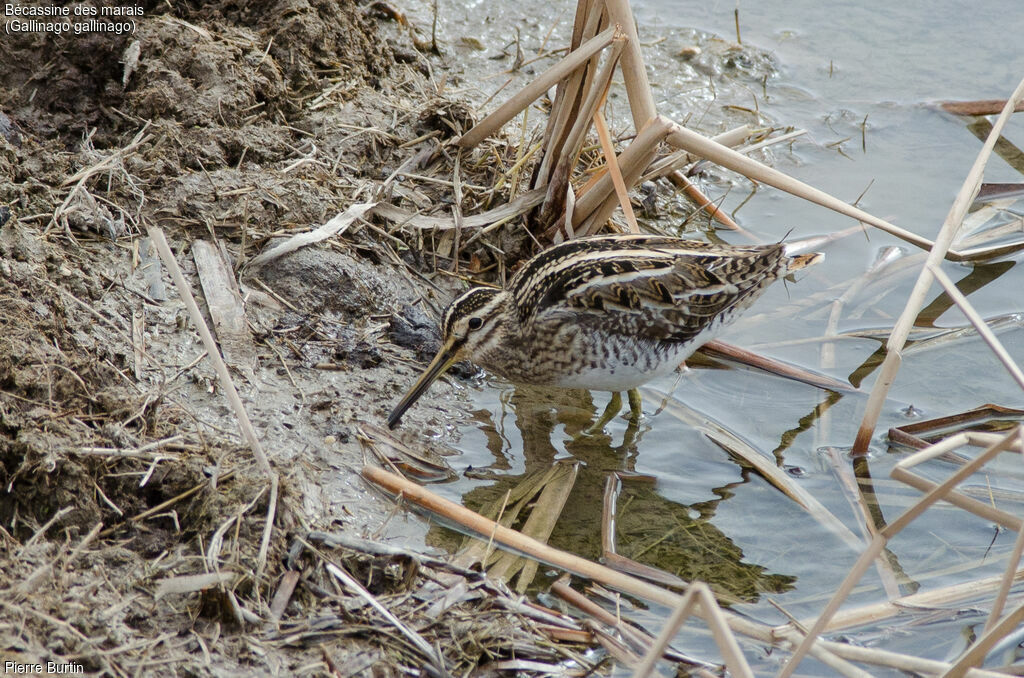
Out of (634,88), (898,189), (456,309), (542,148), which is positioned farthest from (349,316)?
(898,189)

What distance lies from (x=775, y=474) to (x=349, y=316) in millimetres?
2286

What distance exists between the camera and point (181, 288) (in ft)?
11.1

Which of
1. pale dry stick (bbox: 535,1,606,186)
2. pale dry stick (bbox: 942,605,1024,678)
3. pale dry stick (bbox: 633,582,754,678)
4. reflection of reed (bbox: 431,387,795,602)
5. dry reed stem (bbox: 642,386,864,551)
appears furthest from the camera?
pale dry stick (bbox: 535,1,606,186)

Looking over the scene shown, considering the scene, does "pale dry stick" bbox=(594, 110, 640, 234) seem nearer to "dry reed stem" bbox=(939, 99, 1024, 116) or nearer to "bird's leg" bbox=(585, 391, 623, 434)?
"bird's leg" bbox=(585, 391, 623, 434)

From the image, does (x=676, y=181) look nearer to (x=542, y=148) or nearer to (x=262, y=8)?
(x=542, y=148)

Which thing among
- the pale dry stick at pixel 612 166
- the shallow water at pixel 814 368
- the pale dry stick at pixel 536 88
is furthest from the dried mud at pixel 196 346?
the pale dry stick at pixel 612 166

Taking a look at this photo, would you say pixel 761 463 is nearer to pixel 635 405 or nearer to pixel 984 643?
pixel 635 405

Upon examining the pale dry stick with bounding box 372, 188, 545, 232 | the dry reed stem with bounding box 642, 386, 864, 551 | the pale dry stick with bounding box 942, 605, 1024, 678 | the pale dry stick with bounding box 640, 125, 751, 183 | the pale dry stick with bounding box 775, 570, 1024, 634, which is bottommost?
the dry reed stem with bounding box 642, 386, 864, 551

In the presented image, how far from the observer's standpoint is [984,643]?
9.45ft

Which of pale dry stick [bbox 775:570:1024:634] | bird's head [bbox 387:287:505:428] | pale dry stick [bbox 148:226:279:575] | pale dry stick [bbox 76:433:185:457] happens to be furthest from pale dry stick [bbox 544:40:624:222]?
pale dry stick [bbox 775:570:1024:634]

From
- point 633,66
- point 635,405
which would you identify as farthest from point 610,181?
point 635,405

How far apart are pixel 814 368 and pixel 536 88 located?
7.08ft

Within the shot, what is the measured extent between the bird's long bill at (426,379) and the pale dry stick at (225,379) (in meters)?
1.02

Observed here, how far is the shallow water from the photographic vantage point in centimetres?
445
